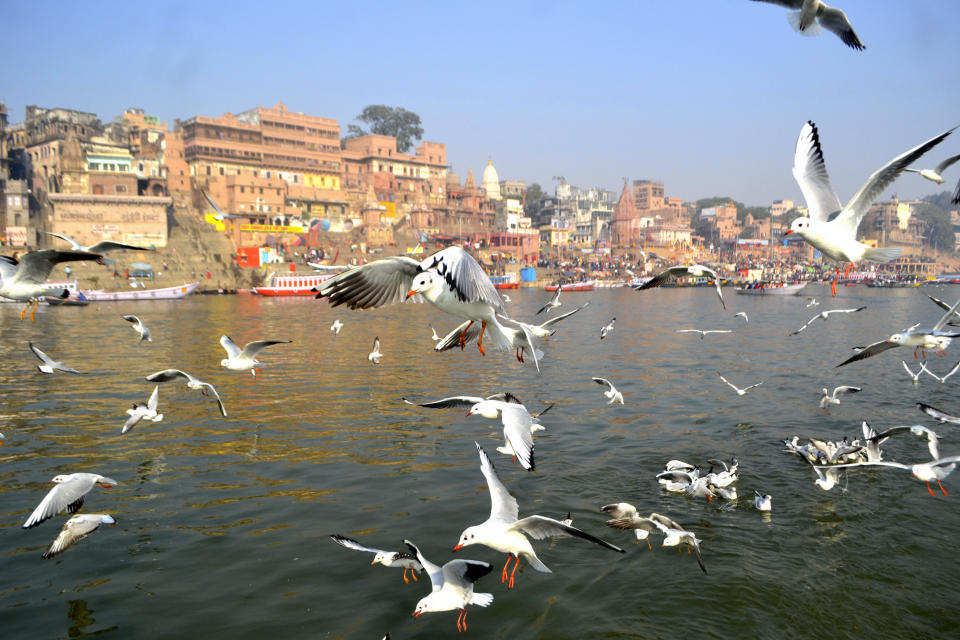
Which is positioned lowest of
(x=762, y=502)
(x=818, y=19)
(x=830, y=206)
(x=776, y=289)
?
(x=762, y=502)

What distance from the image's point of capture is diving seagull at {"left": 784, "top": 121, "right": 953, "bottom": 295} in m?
6.41

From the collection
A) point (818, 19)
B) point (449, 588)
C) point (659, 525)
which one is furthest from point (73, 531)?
point (818, 19)

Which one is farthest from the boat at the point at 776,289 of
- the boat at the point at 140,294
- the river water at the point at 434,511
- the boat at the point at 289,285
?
the boat at the point at 140,294

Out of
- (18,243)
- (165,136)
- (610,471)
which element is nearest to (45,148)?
(165,136)

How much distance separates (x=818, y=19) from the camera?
6.90 metres

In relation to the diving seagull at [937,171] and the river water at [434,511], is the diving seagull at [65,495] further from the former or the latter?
the diving seagull at [937,171]

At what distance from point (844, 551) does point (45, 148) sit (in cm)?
9168

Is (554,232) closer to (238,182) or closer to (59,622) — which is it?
(238,182)

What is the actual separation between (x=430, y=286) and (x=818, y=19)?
561cm

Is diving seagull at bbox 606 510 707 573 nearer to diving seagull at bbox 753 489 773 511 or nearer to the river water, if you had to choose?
the river water

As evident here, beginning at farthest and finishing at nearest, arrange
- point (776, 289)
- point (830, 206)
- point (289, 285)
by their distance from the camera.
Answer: point (776, 289), point (289, 285), point (830, 206)

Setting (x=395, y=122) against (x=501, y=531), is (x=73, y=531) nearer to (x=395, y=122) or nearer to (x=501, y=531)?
(x=501, y=531)

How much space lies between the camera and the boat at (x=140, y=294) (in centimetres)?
5478

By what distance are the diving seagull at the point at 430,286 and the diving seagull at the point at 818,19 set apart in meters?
4.81
